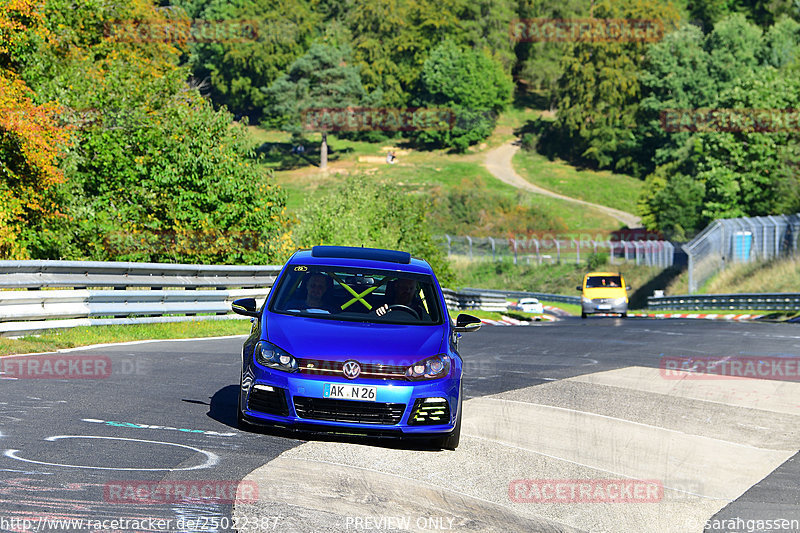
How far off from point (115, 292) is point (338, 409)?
9.86 m

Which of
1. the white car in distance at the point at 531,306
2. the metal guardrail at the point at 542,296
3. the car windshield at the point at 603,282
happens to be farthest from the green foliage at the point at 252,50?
the car windshield at the point at 603,282

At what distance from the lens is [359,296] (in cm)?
913

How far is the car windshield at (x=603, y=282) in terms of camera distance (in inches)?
1617

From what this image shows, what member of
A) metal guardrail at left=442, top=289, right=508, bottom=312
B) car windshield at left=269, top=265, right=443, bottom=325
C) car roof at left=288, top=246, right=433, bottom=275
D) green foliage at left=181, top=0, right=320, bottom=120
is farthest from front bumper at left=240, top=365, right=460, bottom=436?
green foliage at left=181, top=0, right=320, bottom=120

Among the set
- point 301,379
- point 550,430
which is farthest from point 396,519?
point 550,430

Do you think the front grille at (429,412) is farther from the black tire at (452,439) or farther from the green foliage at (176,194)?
the green foliage at (176,194)

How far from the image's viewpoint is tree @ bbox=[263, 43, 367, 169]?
117438mm

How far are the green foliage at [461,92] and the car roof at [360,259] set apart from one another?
111923 millimetres

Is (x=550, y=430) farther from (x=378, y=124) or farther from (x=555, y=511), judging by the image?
(x=378, y=124)

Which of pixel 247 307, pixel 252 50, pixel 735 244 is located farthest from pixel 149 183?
pixel 252 50

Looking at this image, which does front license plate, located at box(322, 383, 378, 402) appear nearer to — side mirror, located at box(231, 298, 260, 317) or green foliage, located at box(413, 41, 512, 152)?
side mirror, located at box(231, 298, 260, 317)

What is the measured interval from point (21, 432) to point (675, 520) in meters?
4.89

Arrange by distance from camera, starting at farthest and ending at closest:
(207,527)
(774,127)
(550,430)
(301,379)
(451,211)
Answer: (451,211)
(774,127)
(550,430)
(301,379)
(207,527)

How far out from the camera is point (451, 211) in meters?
91.6
